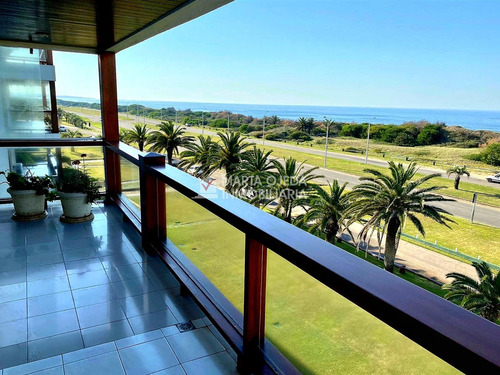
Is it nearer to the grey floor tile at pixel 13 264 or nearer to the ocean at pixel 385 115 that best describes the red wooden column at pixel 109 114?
the grey floor tile at pixel 13 264

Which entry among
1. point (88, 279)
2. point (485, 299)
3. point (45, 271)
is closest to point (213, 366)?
point (88, 279)

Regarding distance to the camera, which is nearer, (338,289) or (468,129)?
(338,289)

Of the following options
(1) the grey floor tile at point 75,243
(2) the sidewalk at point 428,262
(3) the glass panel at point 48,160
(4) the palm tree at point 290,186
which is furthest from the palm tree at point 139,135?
(1) the grey floor tile at point 75,243

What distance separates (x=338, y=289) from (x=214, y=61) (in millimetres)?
61031

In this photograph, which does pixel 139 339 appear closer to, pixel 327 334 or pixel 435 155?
pixel 327 334

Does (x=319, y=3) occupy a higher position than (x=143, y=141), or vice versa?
(x=319, y=3)

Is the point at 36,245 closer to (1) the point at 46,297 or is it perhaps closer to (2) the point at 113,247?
(2) the point at 113,247

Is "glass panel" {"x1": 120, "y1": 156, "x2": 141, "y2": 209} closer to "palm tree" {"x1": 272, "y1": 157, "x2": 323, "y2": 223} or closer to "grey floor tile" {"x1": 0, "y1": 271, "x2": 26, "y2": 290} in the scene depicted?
"grey floor tile" {"x1": 0, "y1": 271, "x2": 26, "y2": 290}

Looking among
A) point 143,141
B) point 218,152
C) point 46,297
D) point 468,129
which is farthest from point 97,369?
point 468,129

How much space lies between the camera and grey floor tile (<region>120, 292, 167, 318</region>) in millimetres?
2713

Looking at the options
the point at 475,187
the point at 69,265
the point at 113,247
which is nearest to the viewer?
the point at 69,265

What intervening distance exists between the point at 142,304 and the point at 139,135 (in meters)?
20.9

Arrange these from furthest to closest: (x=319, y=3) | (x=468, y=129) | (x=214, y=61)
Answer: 1. (x=214, y=61)
2. (x=319, y=3)
3. (x=468, y=129)

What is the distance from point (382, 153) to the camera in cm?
3016
